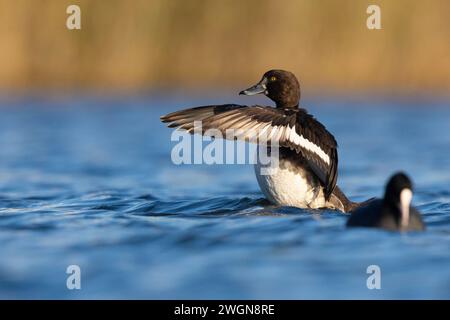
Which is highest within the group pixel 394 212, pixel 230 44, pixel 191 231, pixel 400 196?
pixel 230 44

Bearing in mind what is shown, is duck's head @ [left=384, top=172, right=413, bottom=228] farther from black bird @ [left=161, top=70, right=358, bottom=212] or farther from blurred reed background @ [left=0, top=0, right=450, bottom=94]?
blurred reed background @ [left=0, top=0, right=450, bottom=94]

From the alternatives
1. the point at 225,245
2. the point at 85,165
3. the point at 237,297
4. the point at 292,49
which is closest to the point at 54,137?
the point at 85,165

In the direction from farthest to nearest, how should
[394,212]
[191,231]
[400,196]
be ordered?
[191,231] → [394,212] → [400,196]

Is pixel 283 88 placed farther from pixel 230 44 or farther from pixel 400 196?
pixel 230 44

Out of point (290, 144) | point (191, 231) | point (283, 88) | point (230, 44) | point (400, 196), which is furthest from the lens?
point (230, 44)

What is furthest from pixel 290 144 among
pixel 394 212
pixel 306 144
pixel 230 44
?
pixel 230 44

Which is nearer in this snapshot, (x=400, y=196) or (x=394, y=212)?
(x=400, y=196)

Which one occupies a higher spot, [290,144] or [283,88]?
[283,88]
